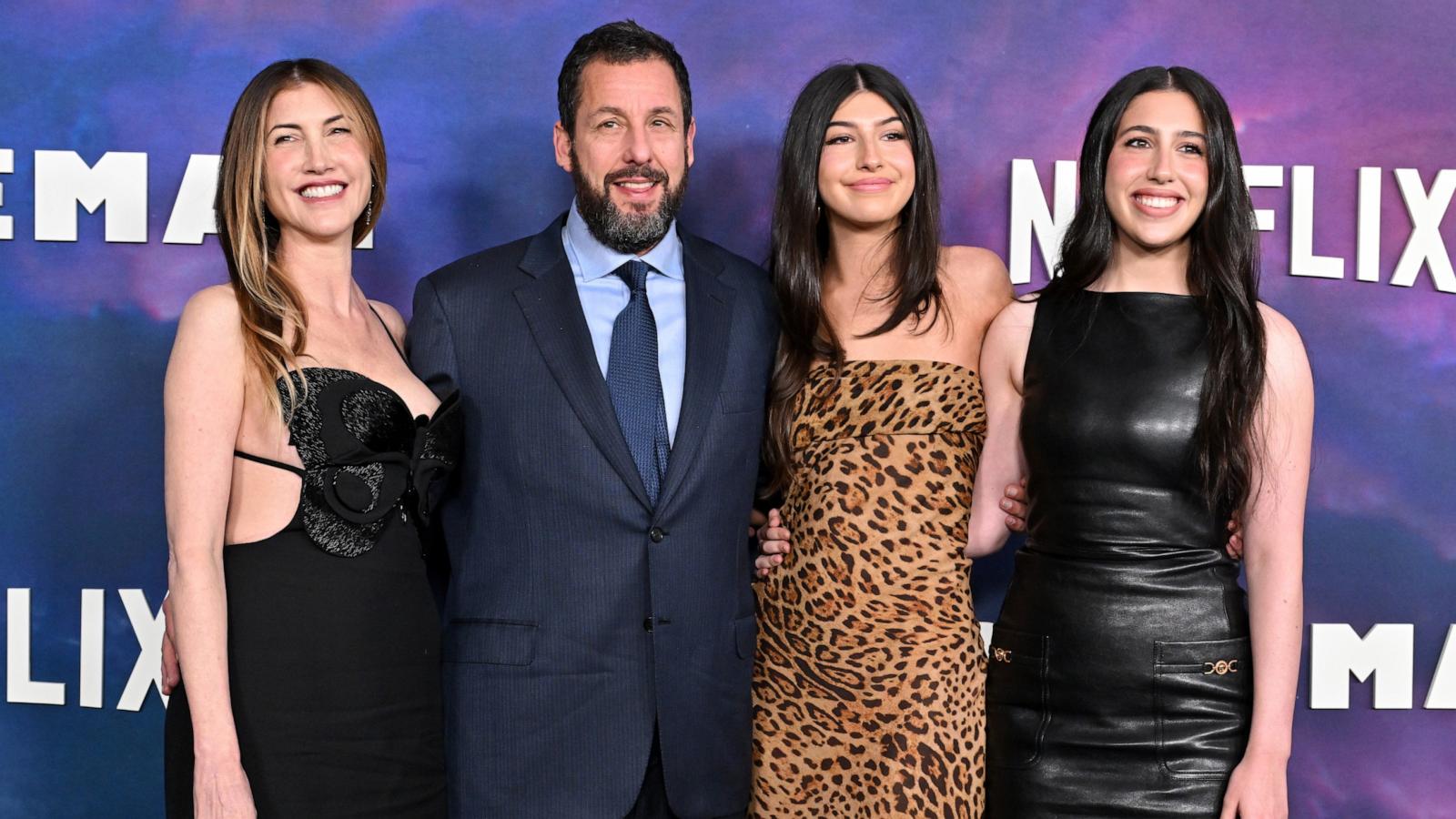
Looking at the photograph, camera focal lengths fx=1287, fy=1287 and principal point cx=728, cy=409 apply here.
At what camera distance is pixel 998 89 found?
3143 millimetres

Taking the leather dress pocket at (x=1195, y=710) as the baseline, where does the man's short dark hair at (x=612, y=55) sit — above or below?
above

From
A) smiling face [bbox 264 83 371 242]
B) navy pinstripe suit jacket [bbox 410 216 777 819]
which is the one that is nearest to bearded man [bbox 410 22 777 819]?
navy pinstripe suit jacket [bbox 410 216 777 819]

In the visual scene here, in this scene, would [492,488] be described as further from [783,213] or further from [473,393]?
[783,213]

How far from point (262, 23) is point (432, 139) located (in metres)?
0.49

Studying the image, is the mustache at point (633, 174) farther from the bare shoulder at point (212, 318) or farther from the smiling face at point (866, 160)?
the bare shoulder at point (212, 318)

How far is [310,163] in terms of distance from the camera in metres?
2.19

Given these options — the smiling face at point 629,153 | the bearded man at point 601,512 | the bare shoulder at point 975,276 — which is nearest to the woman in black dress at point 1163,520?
the bare shoulder at point 975,276

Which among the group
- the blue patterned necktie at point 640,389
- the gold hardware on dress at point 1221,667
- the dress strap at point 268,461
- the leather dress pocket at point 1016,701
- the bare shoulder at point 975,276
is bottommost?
the leather dress pocket at point 1016,701

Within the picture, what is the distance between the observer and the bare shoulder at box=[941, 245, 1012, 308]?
2.58 meters

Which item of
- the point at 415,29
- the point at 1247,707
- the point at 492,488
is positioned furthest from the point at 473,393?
the point at 1247,707

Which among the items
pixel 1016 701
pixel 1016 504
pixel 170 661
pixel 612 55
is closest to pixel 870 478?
pixel 1016 504

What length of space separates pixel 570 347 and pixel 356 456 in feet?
1.40

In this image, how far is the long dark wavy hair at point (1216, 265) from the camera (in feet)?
7.20

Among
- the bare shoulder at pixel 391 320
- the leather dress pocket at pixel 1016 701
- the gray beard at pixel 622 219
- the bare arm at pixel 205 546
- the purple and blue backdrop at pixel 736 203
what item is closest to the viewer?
the bare arm at pixel 205 546
